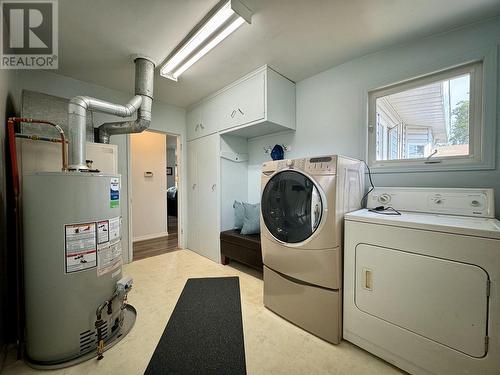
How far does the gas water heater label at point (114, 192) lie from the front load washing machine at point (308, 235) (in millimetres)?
1196

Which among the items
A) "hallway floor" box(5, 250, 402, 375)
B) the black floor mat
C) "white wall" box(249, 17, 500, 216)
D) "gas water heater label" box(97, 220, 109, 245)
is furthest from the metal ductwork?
"white wall" box(249, 17, 500, 216)

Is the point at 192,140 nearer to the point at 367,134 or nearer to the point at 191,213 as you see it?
the point at 191,213

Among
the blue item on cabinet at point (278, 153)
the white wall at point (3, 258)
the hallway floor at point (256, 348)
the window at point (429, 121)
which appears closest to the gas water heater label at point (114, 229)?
the white wall at point (3, 258)

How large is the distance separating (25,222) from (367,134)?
2850mm

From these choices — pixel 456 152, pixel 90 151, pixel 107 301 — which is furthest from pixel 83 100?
pixel 456 152

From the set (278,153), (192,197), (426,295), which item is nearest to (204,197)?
(192,197)

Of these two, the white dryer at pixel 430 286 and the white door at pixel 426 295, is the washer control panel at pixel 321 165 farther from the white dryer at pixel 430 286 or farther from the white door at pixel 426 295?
the white door at pixel 426 295

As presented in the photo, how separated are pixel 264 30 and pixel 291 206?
152 centimetres

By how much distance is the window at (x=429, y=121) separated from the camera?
1.57m

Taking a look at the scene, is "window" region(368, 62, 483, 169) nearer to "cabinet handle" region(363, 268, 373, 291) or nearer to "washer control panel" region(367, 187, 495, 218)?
"washer control panel" region(367, 187, 495, 218)

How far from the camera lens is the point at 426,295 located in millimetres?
1127

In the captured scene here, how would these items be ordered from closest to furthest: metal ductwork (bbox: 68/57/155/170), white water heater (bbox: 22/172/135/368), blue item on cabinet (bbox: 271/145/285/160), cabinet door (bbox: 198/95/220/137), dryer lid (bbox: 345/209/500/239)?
1. dryer lid (bbox: 345/209/500/239)
2. white water heater (bbox: 22/172/135/368)
3. metal ductwork (bbox: 68/57/155/170)
4. blue item on cabinet (bbox: 271/145/285/160)
5. cabinet door (bbox: 198/95/220/137)

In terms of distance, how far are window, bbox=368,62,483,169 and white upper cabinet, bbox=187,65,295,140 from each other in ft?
3.12

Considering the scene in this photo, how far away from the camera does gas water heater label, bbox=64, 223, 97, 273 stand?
1263 mm
